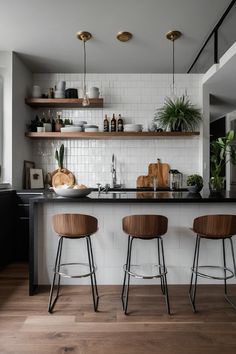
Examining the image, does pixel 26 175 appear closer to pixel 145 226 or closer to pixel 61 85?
pixel 61 85

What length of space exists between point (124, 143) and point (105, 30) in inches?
72.1

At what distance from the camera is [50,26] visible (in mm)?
3279

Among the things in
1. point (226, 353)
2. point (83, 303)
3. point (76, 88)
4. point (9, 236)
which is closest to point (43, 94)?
point (76, 88)

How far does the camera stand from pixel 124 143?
4.77m

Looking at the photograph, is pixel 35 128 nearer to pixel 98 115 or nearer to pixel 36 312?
pixel 98 115

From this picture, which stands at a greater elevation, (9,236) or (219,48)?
(219,48)

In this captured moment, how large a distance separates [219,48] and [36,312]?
11.3 feet

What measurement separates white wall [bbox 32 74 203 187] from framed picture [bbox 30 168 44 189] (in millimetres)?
239

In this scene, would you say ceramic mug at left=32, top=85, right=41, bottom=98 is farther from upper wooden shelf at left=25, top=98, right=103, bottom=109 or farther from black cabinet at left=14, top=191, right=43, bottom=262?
black cabinet at left=14, top=191, right=43, bottom=262

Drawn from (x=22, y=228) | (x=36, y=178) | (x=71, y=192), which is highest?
(x=36, y=178)

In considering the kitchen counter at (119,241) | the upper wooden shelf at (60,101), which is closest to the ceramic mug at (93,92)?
the upper wooden shelf at (60,101)

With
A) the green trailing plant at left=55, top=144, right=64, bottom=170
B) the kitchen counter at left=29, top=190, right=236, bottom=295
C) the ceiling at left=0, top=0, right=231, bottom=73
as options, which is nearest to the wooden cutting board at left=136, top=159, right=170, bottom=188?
the green trailing plant at left=55, top=144, right=64, bottom=170

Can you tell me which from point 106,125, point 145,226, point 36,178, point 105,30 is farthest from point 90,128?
point 145,226

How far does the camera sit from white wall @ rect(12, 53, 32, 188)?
3979mm
